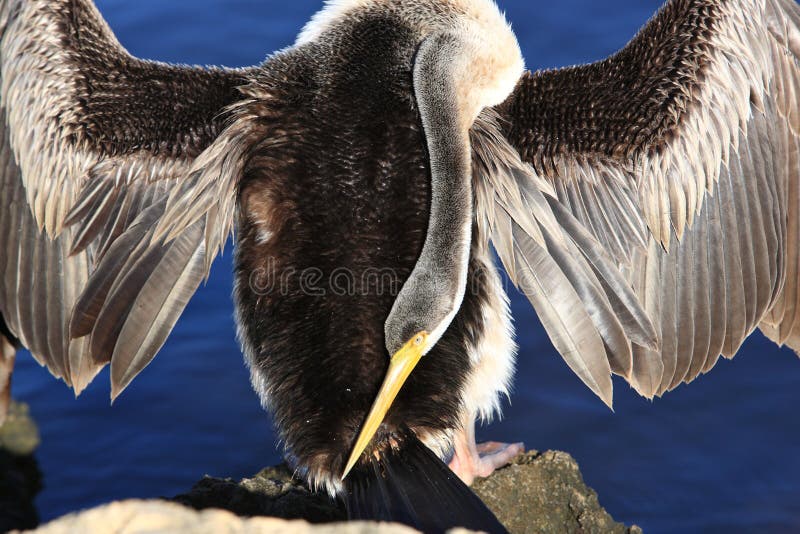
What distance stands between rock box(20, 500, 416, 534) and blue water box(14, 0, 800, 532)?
11.4 ft

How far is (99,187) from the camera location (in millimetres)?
4539

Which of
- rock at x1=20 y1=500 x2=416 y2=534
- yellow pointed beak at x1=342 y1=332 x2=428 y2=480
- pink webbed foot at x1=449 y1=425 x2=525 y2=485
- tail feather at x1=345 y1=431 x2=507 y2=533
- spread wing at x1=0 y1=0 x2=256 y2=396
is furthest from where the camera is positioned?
pink webbed foot at x1=449 y1=425 x2=525 y2=485

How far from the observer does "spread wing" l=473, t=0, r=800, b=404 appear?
4348 mm

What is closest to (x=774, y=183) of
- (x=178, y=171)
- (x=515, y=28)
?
(x=178, y=171)

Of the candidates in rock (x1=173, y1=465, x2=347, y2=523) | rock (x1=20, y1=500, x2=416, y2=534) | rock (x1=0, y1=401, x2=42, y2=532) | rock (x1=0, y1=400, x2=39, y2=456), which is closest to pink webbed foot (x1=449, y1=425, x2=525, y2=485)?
rock (x1=173, y1=465, x2=347, y2=523)

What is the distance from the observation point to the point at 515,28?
811 centimetres

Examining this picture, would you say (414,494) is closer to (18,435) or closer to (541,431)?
(541,431)

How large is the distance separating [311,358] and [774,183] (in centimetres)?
236

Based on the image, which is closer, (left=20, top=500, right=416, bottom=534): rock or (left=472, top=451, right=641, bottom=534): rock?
(left=20, top=500, right=416, bottom=534): rock

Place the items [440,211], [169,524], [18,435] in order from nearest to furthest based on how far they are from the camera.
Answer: [169,524], [440,211], [18,435]

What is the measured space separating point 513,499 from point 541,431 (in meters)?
1.51

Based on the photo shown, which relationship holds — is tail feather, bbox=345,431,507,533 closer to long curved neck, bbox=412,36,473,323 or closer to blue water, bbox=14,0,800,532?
long curved neck, bbox=412,36,473,323

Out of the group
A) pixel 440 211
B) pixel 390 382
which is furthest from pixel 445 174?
pixel 390 382

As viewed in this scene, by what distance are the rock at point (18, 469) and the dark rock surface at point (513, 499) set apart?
5.22 feet
